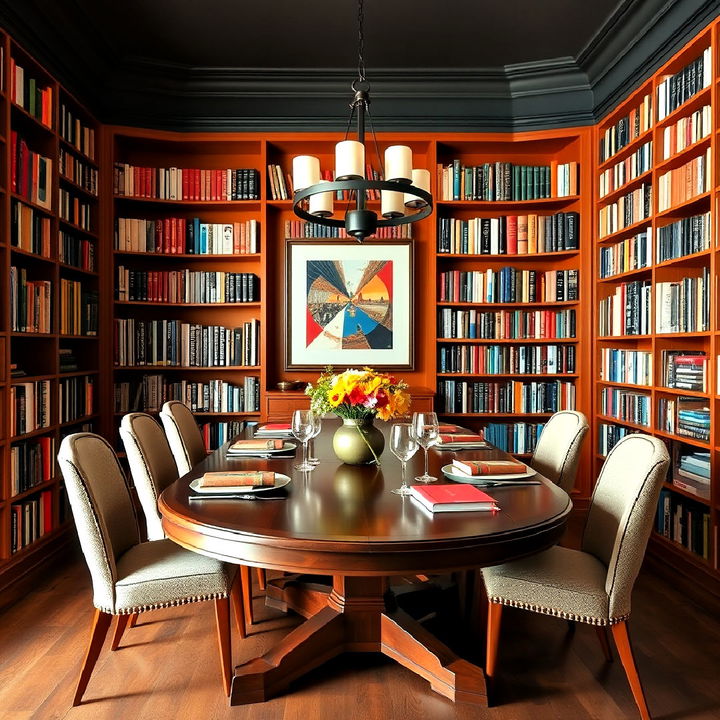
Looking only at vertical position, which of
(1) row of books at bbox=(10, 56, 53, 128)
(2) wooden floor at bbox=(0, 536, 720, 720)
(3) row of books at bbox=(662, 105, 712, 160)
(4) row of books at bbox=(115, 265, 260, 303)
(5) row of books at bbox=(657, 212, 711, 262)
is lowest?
(2) wooden floor at bbox=(0, 536, 720, 720)

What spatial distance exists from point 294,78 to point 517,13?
1.51 metres

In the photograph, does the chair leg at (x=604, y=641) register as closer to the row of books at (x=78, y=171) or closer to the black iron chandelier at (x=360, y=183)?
the black iron chandelier at (x=360, y=183)

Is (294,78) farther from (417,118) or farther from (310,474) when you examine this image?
(310,474)

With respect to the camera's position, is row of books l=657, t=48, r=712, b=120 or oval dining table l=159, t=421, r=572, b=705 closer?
oval dining table l=159, t=421, r=572, b=705

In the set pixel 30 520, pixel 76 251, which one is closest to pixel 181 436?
pixel 30 520

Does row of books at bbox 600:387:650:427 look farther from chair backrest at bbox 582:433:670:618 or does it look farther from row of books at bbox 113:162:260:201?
row of books at bbox 113:162:260:201

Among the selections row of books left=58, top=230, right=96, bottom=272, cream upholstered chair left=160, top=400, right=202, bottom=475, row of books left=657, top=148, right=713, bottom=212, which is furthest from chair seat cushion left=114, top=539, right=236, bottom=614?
row of books left=657, top=148, right=713, bottom=212

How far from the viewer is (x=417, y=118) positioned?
4324 millimetres

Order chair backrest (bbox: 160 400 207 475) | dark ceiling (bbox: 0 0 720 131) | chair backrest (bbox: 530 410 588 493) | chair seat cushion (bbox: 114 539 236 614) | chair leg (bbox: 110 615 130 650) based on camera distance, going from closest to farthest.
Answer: chair seat cushion (bbox: 114 539 236 614), chair leg (bbox: 110 615 130 650), chair backrest (bbox: 530 410 588 493), chair backrest (bbox: 160 400 207 475), dark ceiling (bbox: 0 0 720 131)

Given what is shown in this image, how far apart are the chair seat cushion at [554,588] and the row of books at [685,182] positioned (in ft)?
6.44

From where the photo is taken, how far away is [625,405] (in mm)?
3809

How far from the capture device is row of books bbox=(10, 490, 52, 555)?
10.0 ft

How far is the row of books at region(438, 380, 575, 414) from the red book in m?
2.53

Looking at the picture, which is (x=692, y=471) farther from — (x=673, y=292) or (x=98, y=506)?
(x=98, y=506)
